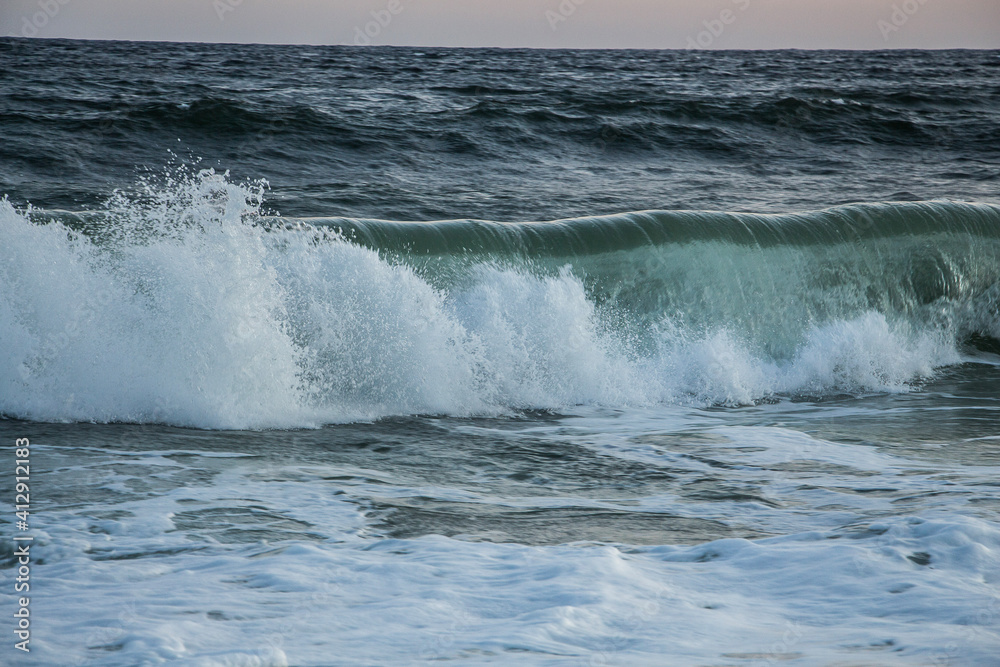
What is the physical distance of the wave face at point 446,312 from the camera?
579 centimetres

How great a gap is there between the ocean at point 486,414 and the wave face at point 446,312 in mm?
25

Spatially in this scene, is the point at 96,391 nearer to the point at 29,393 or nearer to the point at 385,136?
the point at 29,393

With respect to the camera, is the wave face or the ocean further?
the wave face

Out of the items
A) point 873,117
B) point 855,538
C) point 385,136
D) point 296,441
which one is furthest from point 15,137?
point 873,117

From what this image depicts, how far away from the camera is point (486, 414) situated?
625 centimetres

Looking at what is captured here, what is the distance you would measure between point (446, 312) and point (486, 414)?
100cm

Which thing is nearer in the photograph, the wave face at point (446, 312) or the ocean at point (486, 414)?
the ocean at point (486, 414)

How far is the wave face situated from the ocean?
0.03 m

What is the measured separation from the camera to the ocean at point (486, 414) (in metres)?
3.01

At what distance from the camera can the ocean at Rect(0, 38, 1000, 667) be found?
301 cm

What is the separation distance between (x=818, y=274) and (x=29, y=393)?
22.5ft

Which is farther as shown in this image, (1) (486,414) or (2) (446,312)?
(2) (446,312)

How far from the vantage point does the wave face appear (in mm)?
5793

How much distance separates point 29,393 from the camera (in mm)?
5660
